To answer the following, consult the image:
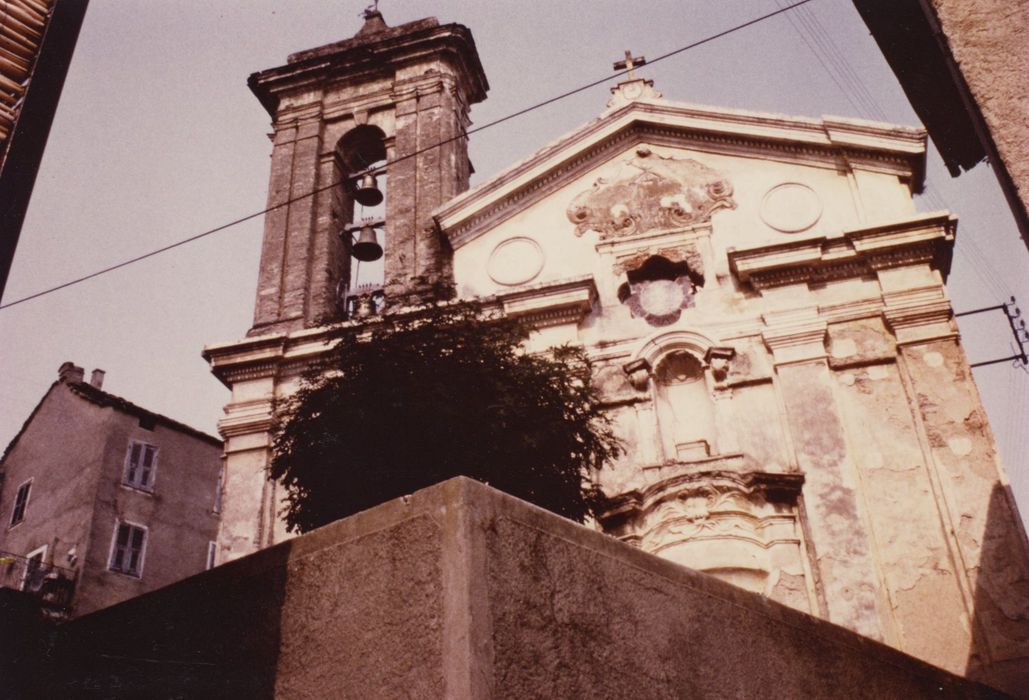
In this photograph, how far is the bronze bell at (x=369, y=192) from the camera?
58.7ft

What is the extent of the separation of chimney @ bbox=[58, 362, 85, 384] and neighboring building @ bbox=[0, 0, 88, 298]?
26.3m

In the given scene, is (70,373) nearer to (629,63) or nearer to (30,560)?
(30,560)

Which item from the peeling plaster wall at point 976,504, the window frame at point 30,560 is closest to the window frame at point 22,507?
the window frame at point 30,560

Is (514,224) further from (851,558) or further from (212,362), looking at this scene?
(851,558)

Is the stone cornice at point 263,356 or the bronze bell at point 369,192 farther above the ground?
the bronze bell at point 369,192

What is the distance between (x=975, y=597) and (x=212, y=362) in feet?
35.8

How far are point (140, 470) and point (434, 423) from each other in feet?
62.2

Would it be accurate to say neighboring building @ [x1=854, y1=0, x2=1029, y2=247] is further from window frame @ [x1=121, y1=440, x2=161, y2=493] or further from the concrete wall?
window frame @ [x1=121, y1=440, x2=161, y2=493]

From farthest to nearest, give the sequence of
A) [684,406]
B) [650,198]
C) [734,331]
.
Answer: [650,198], [734,331], [684,406]

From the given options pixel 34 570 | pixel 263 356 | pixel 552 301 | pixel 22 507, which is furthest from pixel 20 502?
pixel 552 301

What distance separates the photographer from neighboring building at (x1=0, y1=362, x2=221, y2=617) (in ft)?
80.8

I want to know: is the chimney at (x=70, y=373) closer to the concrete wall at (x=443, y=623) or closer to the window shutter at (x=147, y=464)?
the window shutter at (x=147, y=464)

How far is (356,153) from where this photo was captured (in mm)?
19859

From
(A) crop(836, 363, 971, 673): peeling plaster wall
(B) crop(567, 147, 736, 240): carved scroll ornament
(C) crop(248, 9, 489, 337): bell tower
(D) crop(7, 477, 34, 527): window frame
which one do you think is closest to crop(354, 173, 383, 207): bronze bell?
(C) crop(248, 9, 489, 337): bell tower
